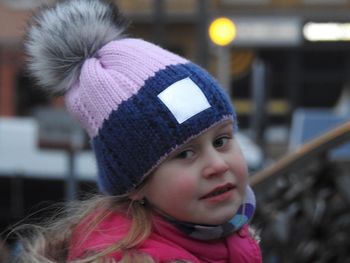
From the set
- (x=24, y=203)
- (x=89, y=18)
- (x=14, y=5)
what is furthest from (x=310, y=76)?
(x=89, y=18)

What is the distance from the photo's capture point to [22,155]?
336 inches

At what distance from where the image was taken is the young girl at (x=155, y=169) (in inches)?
61.5

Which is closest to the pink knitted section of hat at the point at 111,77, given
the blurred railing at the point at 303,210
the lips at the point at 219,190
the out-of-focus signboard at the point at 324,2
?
the lips at the point at 219,190

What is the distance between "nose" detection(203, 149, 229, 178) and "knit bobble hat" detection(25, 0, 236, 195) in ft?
0.19

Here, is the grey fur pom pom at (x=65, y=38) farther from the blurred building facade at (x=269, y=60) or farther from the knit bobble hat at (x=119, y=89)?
the blurred building facade at (x=269, y=60)

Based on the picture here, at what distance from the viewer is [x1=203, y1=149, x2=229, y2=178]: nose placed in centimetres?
155

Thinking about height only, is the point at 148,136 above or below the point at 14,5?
above

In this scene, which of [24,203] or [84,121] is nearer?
[84,121]

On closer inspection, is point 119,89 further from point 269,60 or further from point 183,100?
point 269,60

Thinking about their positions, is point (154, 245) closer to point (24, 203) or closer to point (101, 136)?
point (101, 136)

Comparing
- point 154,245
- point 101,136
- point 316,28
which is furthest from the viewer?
point 316,28

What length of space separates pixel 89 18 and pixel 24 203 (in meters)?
7.13

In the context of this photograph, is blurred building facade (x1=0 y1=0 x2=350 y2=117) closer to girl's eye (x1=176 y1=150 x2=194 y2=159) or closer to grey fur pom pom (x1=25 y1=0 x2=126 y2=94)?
grey fur pom pom (x1=25 y1=0 x2=126 y2=94)

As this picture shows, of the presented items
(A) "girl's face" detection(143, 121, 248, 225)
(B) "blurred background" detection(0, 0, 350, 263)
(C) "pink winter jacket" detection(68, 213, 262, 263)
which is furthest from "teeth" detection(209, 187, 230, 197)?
(B) "blurred background" detection(0, 0, 350, 263)
